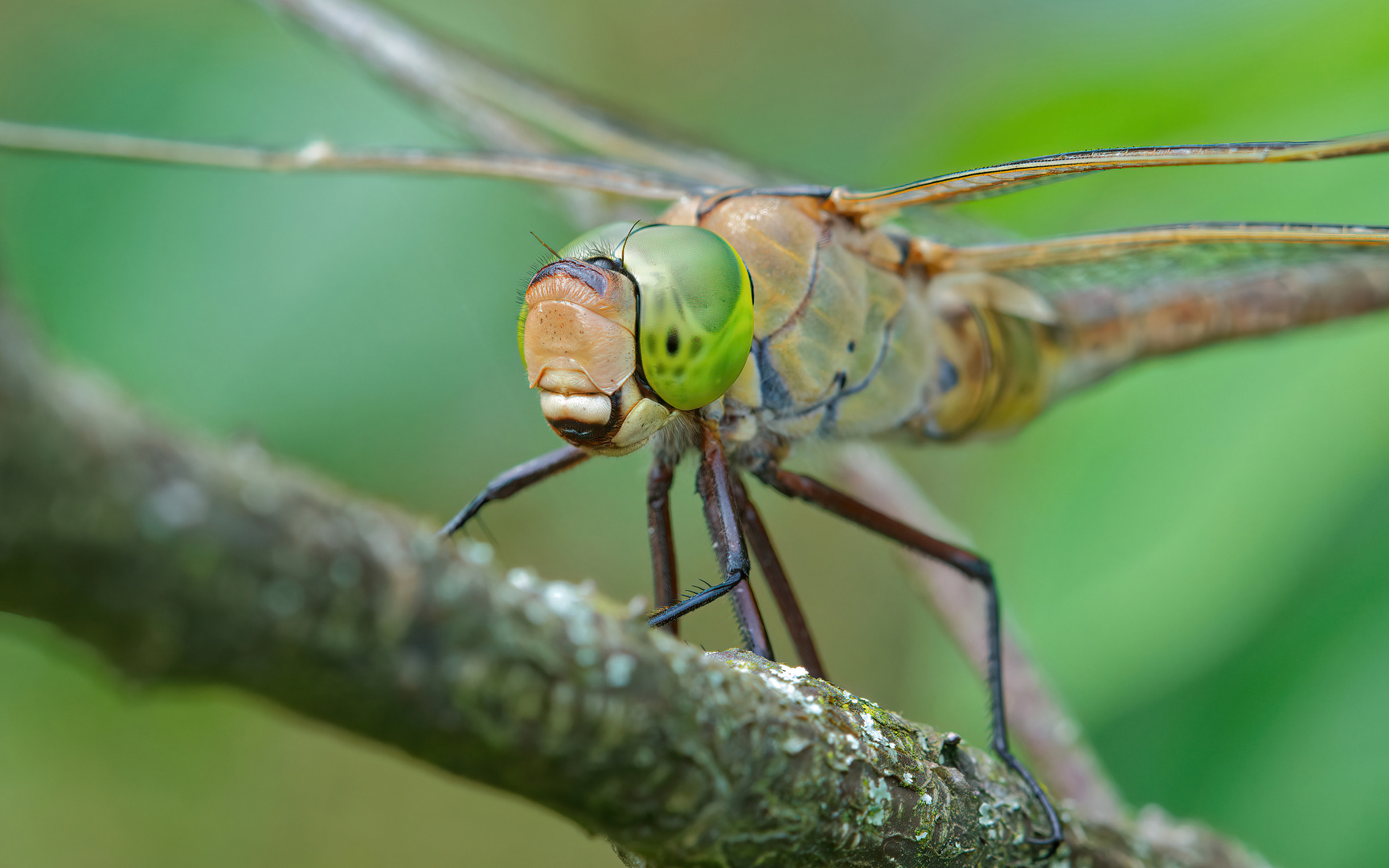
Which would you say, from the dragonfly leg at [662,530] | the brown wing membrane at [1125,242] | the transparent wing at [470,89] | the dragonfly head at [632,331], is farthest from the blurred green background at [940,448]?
the brown wing membrane at [1125,242]

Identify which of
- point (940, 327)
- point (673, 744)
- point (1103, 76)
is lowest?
point (673, 744)

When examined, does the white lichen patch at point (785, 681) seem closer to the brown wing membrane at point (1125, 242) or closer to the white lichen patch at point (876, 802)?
the white lichen patch at point (876, 802)

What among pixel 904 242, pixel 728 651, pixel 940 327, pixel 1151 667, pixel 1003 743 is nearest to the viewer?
pixel 728 651

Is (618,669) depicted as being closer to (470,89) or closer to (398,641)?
(398,641)

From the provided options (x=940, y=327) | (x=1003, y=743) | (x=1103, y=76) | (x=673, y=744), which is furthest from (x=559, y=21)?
(x=673, y=744)

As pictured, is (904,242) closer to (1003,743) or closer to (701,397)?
(701,397)

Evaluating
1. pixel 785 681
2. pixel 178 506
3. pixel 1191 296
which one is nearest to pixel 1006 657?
pixel 1191 296
